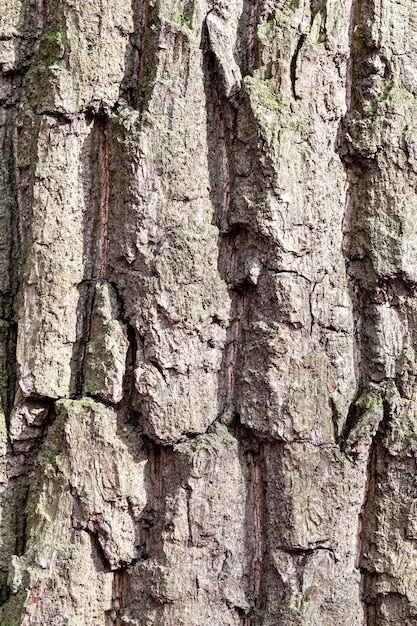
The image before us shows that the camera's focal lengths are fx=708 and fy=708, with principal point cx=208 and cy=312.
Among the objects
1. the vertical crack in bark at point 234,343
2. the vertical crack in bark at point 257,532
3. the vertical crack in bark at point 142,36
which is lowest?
the vertical crack in bark at point 257,532

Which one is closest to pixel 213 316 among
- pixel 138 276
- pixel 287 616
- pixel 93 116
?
Result: pixel 138 276

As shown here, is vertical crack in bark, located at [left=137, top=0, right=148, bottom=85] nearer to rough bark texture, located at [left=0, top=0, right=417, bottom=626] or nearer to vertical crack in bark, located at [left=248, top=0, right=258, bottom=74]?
rough bark texture, located at [left=0, top=0, right=417, bottom=626]

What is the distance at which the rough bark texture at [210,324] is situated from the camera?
5.01 feet

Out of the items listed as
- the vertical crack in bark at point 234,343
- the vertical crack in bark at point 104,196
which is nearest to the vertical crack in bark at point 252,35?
the vertical crack in bark at point 104,196

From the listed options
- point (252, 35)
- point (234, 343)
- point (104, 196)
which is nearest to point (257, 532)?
point (234, 343)

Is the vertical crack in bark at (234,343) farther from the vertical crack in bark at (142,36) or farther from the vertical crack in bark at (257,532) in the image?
the vertical crack in bark at (142,36)

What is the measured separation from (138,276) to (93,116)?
1.25 feet

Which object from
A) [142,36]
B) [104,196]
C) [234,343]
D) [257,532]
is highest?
[142,36]

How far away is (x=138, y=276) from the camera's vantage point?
1533 millimetres

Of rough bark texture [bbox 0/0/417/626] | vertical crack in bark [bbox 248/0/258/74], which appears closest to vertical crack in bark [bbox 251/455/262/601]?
rough bark texture [bbox 0/0/417/626]

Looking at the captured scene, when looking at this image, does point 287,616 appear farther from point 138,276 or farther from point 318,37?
point 318,37

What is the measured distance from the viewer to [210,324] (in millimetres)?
1556

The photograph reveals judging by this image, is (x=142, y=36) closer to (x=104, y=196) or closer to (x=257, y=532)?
(x=104, y=196)

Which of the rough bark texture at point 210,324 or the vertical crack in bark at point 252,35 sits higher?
the vertical crack in bark at point 252,35
